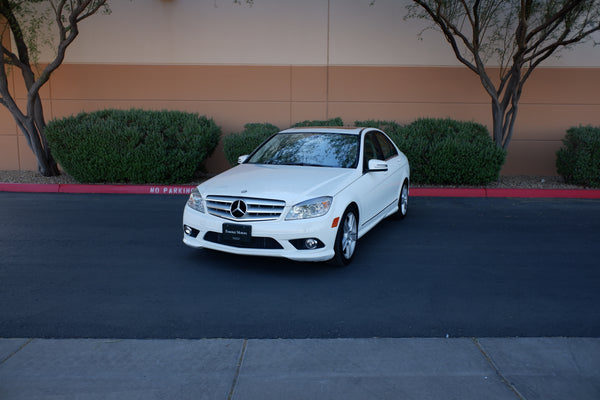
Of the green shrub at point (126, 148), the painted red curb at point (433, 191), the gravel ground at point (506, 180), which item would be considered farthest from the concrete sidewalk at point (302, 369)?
the gravel ground at point (506, 180)

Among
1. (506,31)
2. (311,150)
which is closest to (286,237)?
(311,150)

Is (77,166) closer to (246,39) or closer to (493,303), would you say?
(246,39)

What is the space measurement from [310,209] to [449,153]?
621 cm

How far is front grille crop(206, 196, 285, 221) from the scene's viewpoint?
552cm

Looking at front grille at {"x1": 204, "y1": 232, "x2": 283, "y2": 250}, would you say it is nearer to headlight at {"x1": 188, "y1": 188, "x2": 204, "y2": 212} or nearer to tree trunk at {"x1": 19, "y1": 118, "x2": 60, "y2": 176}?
headlight at {"x1": 188, "y1": 188, "x2": 204, "y2": 212}

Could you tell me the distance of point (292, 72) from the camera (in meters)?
13.2

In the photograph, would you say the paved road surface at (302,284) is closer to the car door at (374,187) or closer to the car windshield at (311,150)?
the car door at (374,187)

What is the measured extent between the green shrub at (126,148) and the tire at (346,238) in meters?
6.01

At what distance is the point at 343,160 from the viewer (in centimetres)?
672

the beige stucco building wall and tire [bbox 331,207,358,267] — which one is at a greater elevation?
the beige stucco building wall

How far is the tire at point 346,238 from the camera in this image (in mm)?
5684

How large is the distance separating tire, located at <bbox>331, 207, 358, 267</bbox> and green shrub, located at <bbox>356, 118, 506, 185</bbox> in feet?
17.8

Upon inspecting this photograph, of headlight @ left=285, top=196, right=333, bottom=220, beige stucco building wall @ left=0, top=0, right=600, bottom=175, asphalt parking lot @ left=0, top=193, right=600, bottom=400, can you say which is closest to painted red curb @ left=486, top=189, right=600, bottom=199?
beige stucco building wall @ left=0, top=0, right=600, bottom=175

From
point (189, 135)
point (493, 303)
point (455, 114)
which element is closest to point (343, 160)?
point (493, 303)
